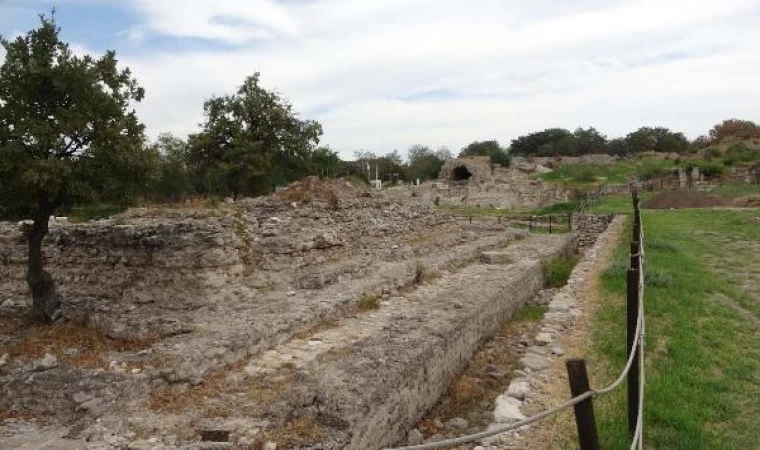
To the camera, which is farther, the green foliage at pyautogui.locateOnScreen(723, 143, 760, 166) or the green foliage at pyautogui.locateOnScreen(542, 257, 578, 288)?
the green foliage at pyautogui.locateOnScreen(723, 143, 760, 166)

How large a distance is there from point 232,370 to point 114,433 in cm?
154

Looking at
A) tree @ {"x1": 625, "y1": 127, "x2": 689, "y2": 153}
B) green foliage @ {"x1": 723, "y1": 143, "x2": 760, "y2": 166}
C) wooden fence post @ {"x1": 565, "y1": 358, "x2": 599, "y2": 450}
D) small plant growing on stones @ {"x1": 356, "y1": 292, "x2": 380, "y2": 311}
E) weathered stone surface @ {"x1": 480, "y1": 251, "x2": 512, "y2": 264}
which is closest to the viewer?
wooden fence post @ {"x1": 565, "y1": 358, "x2": 599, "y2": 450}

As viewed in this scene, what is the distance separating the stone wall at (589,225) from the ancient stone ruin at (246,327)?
9.41 metres

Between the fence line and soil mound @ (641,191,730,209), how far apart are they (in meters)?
26.1

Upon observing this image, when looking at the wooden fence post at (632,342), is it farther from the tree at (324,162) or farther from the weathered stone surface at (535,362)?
the tree at (324,162)

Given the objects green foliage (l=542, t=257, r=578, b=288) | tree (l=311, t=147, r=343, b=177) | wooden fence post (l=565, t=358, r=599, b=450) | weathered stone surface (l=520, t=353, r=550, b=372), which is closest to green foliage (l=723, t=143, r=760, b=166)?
tree (l=311, t=147, r=343, b=177)

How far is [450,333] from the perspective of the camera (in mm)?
7180

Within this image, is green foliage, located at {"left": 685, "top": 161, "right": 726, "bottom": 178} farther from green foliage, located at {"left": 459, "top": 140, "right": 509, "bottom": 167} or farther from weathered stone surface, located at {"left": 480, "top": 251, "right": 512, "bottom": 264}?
weathered stone surface, located at {"left": 480, "top": 251, "right": 512, "bottom": 264}

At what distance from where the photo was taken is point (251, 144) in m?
26.8

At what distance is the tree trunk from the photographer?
8.12 meters

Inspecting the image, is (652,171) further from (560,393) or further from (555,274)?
(560,393)

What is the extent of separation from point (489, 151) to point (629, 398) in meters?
71.2

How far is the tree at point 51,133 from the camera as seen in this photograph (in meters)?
7.34

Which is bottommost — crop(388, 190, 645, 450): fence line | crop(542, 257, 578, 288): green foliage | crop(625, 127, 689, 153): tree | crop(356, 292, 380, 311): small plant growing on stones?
crop(542, 257, 578, 288): green foliage
